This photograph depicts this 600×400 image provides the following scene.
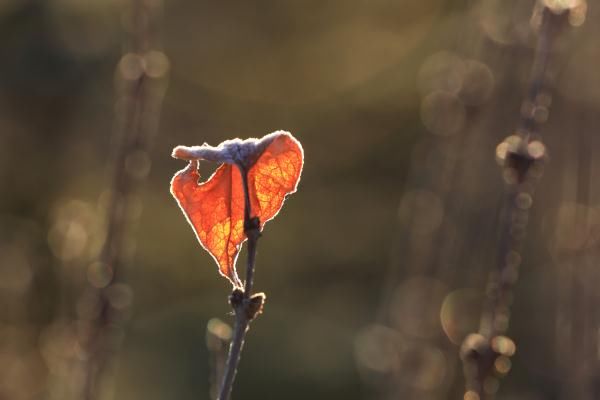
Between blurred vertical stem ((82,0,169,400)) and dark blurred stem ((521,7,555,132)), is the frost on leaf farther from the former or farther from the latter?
blurred vertical stem ((82,0,169,400))

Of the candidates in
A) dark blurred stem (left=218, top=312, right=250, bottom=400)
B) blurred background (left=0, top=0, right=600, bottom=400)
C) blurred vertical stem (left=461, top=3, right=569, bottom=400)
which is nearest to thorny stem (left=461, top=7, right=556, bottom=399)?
blurred vertical stem (left=461, top=3, right=569, bottom=400)

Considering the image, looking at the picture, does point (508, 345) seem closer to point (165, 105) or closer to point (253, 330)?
point (253, 330)

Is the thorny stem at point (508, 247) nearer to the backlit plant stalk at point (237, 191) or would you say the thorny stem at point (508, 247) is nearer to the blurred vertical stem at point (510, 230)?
the blurred vertical stem at point (510, 230)

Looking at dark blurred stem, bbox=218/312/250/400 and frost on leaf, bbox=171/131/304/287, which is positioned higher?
frost on leaf, bbox=171/131/304/287

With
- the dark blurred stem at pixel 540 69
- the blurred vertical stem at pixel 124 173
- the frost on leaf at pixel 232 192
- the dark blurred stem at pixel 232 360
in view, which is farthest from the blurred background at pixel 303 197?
the dark blurred stem at pixel 232 360

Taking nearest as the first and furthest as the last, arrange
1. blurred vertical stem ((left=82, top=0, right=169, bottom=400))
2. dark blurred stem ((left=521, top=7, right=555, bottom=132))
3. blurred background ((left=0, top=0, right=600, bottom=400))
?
dark blurred stem ((left=521, top=7, right=555, bottom=132)) → blurred vertical stem ((left=82, top=0, right=169, bottom=400)) → blurred background ((left=0, top=0, right=600, bottom=400))

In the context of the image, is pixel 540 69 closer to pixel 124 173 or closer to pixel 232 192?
pixel 232 192

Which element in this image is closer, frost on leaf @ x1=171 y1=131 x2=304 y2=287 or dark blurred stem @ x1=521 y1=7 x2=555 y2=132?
frost on leaf @ x1=171 y1=131 x2=304 y2=287

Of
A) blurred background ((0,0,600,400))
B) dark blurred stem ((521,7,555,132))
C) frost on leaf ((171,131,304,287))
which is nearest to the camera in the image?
frost on leaf ((171,131,304,287))
